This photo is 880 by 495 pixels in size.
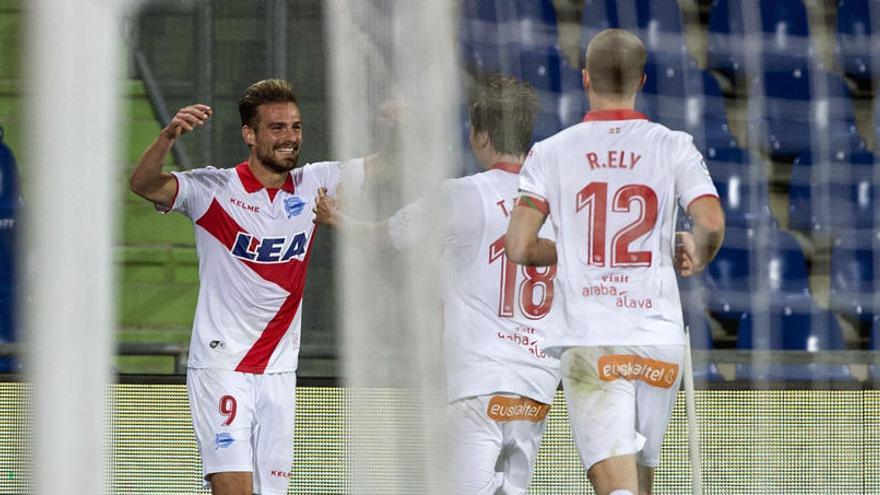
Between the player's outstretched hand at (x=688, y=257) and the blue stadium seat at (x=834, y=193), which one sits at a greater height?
the blue stadium seat at (x=834, y=193)

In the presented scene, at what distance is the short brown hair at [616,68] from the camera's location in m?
3.35

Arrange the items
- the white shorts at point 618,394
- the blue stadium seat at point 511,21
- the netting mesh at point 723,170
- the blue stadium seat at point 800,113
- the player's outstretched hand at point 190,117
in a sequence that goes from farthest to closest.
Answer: the blue stadium seat at point 800,113
the netting mesh at point 723,170
the blue stadium seat at point 511,21
the player's outstretched hand at point 190,117
the white shorts at point 618,394

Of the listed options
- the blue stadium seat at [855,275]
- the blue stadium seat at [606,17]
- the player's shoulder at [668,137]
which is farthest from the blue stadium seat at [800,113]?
the player's shoulder at [668,137]

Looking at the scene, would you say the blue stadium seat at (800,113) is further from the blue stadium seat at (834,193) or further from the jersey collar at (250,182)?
the jersey collar at (250,182)

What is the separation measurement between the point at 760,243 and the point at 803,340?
3.45 feet

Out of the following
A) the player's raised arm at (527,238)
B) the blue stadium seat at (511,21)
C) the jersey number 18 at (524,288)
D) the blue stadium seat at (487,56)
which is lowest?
the jersey number 18 at (524,288)

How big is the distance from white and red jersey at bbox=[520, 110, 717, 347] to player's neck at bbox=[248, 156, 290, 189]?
3.83ft

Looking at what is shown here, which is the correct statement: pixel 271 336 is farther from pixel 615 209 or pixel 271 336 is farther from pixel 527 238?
pixel 615 209

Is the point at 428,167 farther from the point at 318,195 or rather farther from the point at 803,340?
the point at 803,340

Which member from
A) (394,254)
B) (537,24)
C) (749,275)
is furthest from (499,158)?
(749,275)

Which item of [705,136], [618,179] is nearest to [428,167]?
[618,179]

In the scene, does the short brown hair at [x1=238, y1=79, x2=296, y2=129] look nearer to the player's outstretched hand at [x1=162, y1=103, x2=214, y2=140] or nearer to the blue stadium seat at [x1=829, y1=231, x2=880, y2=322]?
the player's outstretched hand at [x1=162, y1=103, x2=214, y2=140]

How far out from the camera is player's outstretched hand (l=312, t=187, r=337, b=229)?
13.0 feet

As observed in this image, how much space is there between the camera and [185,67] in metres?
7.37
